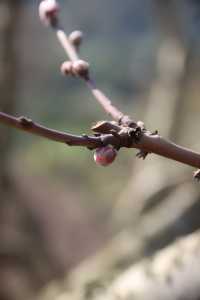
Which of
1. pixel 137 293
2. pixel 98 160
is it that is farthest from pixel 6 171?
pixel 98 160

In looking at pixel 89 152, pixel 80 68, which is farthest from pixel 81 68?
pixel 89 152

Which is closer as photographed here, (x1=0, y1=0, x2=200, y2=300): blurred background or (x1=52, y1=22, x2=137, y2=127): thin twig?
(x1=52, y1=22, x2=137, y2=127): thin twig

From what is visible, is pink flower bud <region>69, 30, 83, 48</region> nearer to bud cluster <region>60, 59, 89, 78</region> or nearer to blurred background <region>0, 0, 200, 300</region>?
bud cluster <region>60, 59, 89, 78</region>

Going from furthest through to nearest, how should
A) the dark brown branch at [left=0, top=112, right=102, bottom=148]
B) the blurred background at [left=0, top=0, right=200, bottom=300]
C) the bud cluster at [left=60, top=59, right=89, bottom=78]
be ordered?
the blurred background at [left=0, top=0, right=200, bottom=300] < the bud cluster at [left=60, top=59, right=89, bottom=78] < the dark brown branch at [left=0, top=112, right=102, bottom=148]

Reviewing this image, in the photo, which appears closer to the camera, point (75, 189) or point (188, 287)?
point (188, 287)

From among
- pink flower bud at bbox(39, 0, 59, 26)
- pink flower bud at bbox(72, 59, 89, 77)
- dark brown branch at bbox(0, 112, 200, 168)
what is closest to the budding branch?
dark brown branch at bbox(0, 112, 200, 168)

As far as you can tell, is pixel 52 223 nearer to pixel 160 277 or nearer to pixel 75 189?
pixel 75 189

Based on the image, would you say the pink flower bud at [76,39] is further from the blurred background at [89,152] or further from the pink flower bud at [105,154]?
the blurred background at [89,152]
